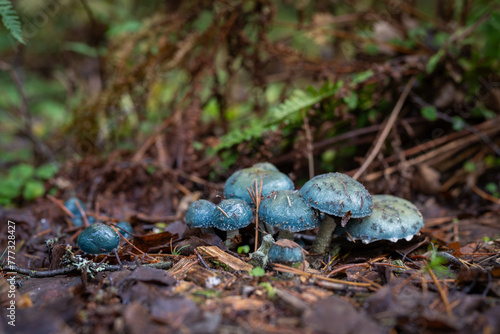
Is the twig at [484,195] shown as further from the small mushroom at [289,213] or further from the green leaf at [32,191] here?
the green leaf at [32,191]

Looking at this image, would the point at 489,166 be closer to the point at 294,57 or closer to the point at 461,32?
the point at 461,32

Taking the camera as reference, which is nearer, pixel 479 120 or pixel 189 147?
pixel 189 147

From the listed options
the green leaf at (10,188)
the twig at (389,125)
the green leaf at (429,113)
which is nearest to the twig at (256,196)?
the twig at (389,125)

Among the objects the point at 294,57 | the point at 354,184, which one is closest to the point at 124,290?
the point at 354,184

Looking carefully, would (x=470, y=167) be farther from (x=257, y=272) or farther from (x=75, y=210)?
(x=75, y=210)

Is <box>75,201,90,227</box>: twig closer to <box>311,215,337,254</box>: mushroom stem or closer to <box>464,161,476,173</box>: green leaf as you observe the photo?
<box>311,215,337,254</box>: mushroom stem

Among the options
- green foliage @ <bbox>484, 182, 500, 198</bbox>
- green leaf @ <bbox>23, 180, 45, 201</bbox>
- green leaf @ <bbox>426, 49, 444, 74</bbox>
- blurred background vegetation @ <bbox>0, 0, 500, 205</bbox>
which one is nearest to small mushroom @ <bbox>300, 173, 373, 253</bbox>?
blurred background vegetation @ <bbox>0, 0, 500, 205</bbox>

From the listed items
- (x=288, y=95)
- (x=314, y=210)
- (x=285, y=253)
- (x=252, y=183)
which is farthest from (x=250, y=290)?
(x=288, y=95)
